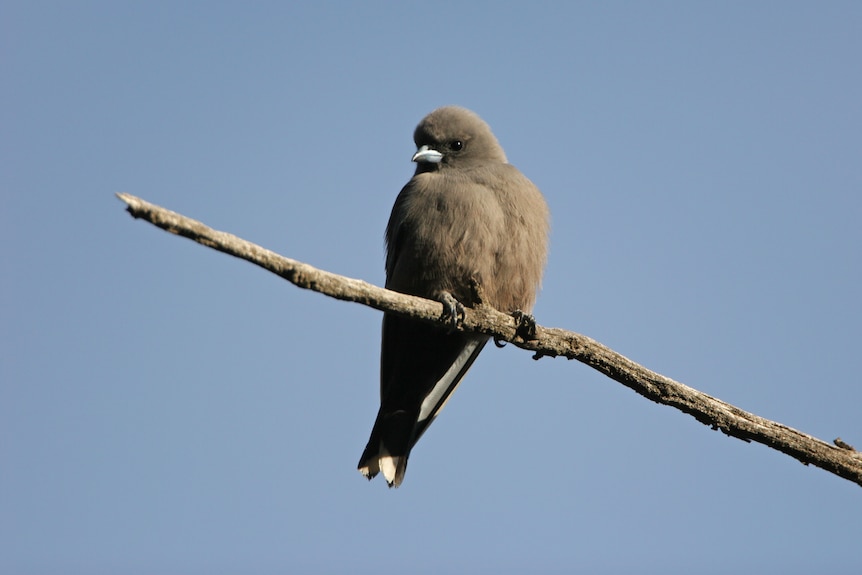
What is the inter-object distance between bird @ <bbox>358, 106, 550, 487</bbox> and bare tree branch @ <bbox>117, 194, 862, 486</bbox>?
0.46 metres

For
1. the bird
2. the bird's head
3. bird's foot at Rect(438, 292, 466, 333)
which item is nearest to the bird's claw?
bird's foot at Rect(438, 292, 466, 333)

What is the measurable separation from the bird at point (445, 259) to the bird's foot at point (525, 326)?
360 millimetres

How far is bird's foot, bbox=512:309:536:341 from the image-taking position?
5.14 m

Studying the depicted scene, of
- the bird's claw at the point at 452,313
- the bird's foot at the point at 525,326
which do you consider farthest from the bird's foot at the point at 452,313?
the bird's foot at the point at 525,326

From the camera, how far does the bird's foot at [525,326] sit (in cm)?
514

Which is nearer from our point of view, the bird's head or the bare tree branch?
the bare tree branch

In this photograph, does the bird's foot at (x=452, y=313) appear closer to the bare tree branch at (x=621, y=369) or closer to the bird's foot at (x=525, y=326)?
the bare tree branch at (x=621, y=369)

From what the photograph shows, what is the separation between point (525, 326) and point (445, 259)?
0.82 meters

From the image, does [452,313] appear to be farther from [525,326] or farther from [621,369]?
[621,369]

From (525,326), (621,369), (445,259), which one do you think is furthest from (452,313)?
(621,369)

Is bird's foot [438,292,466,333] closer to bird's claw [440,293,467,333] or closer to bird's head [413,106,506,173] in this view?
bird's claw [440,293,467,333]

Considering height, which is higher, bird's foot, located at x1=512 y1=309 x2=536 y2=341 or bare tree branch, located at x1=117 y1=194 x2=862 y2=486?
bird's foot, located at x1=512 y1=309 x2=536 y2=341

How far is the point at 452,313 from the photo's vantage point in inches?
200

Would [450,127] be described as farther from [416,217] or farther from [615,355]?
[615,355]
